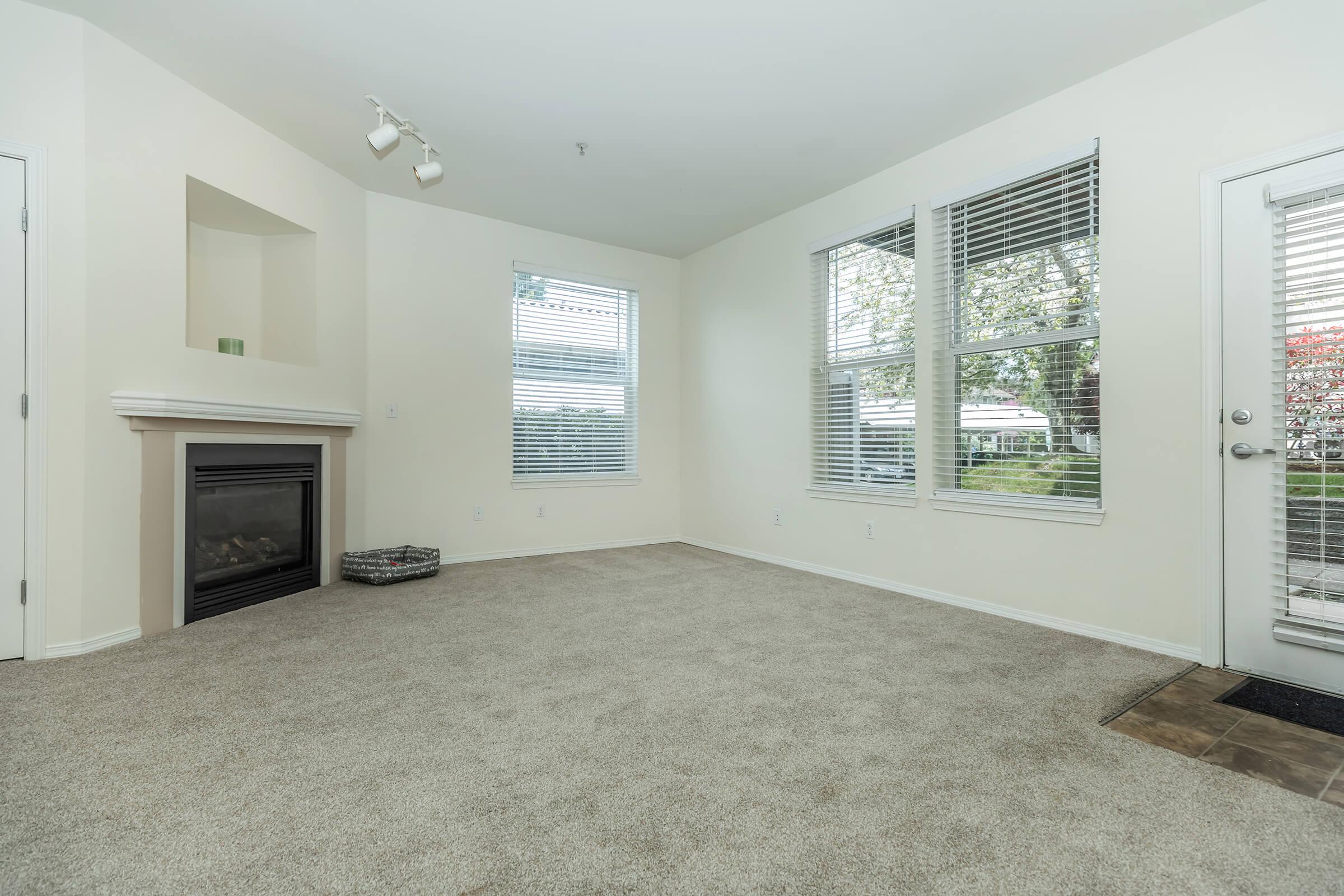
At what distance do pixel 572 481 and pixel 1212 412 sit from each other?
4.22 meters

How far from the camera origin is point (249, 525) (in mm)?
3631

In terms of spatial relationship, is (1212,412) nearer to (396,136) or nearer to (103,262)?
(396,136)

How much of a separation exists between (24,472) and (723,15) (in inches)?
138

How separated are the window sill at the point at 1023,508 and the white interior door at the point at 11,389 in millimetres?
4446

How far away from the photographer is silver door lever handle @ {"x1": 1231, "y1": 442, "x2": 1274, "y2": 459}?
97.6 inches

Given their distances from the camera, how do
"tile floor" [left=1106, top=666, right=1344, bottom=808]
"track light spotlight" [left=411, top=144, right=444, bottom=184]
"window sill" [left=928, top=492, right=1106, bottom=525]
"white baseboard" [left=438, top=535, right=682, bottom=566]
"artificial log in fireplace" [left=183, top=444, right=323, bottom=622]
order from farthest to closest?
"white baseboard" [left=438, top=535, right=682, bottom=566] → "track light spotlight" [left=411, top=144, right=444, bottom=184] → "artificial log in fireplace" [left=183, top=444, right=323, bottom=622] → "window sill" [left=928, top=492, right=1106, bottom=525] → "tile floor" [left=1106, top=666, right=1344, bottom=808]

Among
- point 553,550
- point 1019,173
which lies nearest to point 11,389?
point 553,550

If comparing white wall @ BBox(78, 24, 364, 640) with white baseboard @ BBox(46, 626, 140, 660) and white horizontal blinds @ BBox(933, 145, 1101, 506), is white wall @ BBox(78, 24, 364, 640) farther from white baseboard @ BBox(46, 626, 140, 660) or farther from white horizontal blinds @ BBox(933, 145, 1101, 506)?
white horizontal blinds @ BBox(933, 145, 1101, 506)

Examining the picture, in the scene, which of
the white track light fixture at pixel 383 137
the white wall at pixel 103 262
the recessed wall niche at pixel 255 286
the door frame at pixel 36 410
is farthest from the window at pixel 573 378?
the door frame at pixel 36 410

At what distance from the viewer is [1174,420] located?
2.74 metres

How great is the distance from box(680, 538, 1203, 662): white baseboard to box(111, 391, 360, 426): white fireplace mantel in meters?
3.28

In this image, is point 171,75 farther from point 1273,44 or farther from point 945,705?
point 1273,44

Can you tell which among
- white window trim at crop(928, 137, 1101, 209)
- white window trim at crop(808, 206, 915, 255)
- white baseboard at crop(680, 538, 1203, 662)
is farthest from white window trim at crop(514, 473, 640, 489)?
white window trim at crop(928, 137, 1101, 209)

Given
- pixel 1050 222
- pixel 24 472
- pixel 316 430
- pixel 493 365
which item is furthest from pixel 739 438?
pixel 24 472
